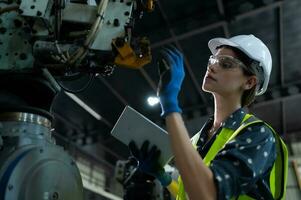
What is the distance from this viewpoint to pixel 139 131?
1.52 m

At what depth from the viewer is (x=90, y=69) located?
71.0 inches

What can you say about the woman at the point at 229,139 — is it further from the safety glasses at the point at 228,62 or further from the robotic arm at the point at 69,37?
the robotic arm at the point at 69,37

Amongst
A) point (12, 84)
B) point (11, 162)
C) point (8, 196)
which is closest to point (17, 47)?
point (12, 84)

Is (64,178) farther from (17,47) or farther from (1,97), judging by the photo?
(17,47)

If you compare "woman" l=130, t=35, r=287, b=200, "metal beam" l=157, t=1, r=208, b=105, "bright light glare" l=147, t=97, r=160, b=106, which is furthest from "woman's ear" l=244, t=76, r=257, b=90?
"bright light glare" l=147, t=97, r=160, b=106

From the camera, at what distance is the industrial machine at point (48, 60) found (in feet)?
5.34

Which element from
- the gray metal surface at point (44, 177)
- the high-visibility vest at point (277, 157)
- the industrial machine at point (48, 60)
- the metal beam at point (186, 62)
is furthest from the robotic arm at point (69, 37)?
the metal beam at point (186, 62)

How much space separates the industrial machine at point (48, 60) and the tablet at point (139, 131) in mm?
346

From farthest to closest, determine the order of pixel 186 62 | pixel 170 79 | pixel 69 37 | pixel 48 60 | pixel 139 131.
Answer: pixel 186 62 < pixel 69 37 < pixel 48 60 < pixel 139 131 < pixel 170 79

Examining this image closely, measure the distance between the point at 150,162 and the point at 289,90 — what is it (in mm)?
6047

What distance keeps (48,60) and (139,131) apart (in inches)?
23.9

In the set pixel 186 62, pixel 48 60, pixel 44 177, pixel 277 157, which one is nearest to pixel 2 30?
pixel 48 60

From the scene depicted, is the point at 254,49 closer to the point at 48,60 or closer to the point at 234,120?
the point at 234,120

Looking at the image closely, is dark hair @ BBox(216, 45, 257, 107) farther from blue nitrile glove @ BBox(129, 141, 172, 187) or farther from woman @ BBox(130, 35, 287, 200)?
blue nitrile glove @ BBox(129, 141, 172, 187)
